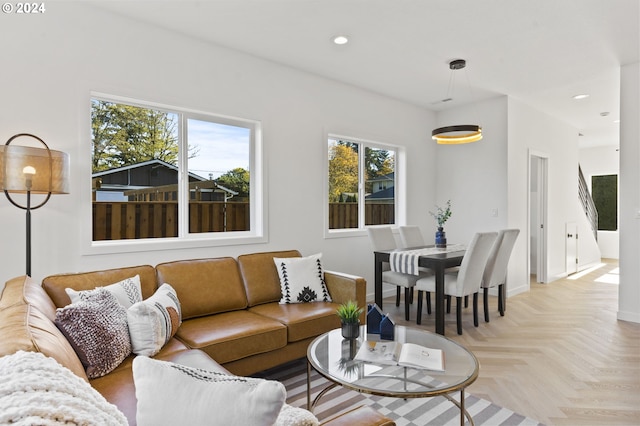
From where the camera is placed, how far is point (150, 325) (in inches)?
79.1

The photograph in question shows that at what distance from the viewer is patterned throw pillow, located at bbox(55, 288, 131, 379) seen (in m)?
1.66

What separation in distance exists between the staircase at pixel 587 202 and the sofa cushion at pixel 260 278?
6.80 m

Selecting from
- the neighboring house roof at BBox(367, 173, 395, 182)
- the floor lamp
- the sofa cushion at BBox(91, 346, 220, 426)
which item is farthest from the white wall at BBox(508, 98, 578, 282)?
the floor lamp

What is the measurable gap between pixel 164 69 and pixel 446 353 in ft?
9.99

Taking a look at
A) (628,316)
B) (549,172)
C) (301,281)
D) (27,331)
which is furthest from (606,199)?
(27,331)

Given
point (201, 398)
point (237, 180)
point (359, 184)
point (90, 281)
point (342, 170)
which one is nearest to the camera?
point (201, 398)

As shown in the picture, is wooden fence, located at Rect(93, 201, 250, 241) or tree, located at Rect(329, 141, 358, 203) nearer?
wooden fence, located at Rect(93, 201, 250, 241)

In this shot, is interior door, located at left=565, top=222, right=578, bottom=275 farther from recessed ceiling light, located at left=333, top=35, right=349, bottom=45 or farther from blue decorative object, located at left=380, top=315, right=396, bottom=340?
blue decorative object, located at left=380, top=315, right=396, bottom=340

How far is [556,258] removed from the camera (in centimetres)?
620

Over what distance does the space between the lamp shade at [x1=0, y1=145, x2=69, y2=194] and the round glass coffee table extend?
183 centimetres

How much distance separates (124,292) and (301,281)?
1.38m

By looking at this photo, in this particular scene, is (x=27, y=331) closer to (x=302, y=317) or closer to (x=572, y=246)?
(x=302, y=317)

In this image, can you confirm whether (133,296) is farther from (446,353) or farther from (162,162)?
(446,353)

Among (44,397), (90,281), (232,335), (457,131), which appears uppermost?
(457,131)
